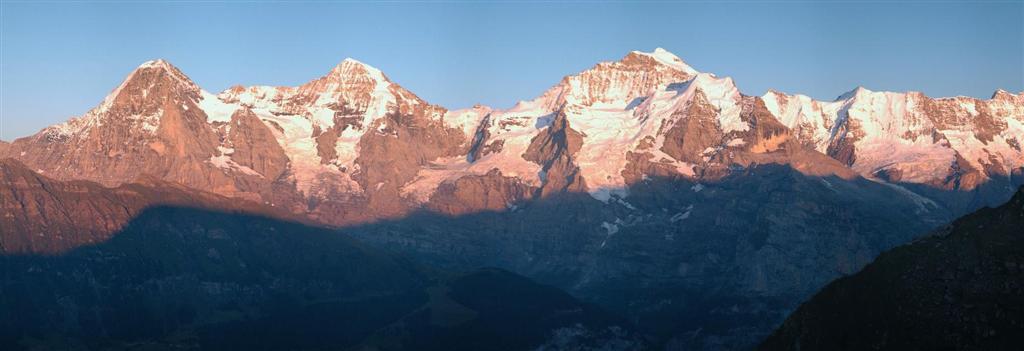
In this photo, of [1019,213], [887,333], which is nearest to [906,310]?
[887,333]

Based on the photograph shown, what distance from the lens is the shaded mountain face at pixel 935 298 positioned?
179875 mm

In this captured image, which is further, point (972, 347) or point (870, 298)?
point (870, 298)

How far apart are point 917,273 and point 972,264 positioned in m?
5.77

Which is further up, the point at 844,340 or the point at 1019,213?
the point at 1019,213

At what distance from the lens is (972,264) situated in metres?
187

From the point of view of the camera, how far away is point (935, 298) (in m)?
186

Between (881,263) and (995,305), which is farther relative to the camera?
(881,263)

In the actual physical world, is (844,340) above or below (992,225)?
below

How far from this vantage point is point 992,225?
19075 centimetres

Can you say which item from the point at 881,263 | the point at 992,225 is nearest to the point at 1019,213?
the point at 992,225

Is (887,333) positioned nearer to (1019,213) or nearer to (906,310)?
(906,310)

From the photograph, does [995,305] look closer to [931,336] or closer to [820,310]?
[931,336]

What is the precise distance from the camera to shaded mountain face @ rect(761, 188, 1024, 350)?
180 m

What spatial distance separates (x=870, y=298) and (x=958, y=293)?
968 centimetres
